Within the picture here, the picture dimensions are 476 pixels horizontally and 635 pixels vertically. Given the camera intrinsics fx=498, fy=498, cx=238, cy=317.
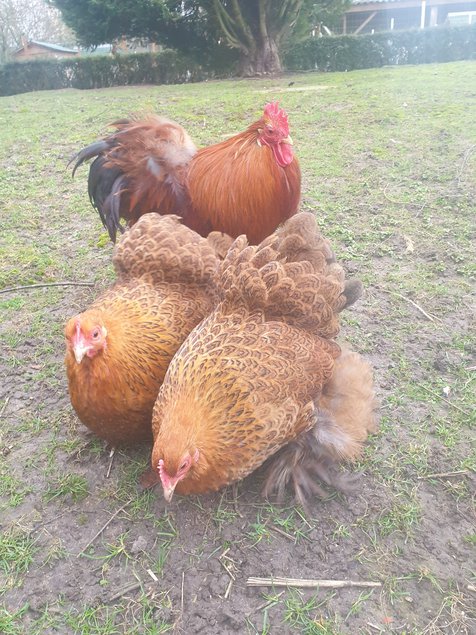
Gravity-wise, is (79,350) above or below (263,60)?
below

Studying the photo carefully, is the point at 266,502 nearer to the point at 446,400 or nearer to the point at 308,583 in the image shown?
the point at 308,583

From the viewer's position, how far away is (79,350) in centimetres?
212

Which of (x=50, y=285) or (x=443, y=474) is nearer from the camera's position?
(x=443, y=474)

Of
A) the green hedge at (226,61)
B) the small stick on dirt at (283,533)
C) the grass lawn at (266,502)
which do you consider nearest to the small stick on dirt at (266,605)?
the grass lawn at (266,502)

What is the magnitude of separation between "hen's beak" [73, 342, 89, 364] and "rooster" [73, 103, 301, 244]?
1760 mm

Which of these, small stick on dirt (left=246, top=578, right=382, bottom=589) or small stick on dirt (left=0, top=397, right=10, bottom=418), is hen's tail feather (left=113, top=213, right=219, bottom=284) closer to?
small stick on dirt (left=0, top=397, right=10, bottom=418)

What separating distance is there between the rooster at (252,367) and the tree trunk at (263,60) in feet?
51.4

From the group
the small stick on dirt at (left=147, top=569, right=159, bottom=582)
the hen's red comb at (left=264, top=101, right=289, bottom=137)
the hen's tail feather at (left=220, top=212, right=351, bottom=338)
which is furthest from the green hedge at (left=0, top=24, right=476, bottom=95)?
the small stick on dirt at (left=147, top=569, right=159, bottom=582)

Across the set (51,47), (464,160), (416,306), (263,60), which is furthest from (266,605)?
(51,47)

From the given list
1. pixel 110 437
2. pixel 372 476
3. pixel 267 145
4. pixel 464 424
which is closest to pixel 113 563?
pixel 110 437

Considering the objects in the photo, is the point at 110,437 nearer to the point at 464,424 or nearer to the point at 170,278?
the point at 170,278

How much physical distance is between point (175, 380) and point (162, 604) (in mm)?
885

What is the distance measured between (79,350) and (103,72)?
728 inches

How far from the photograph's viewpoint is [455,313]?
11.8 ft
